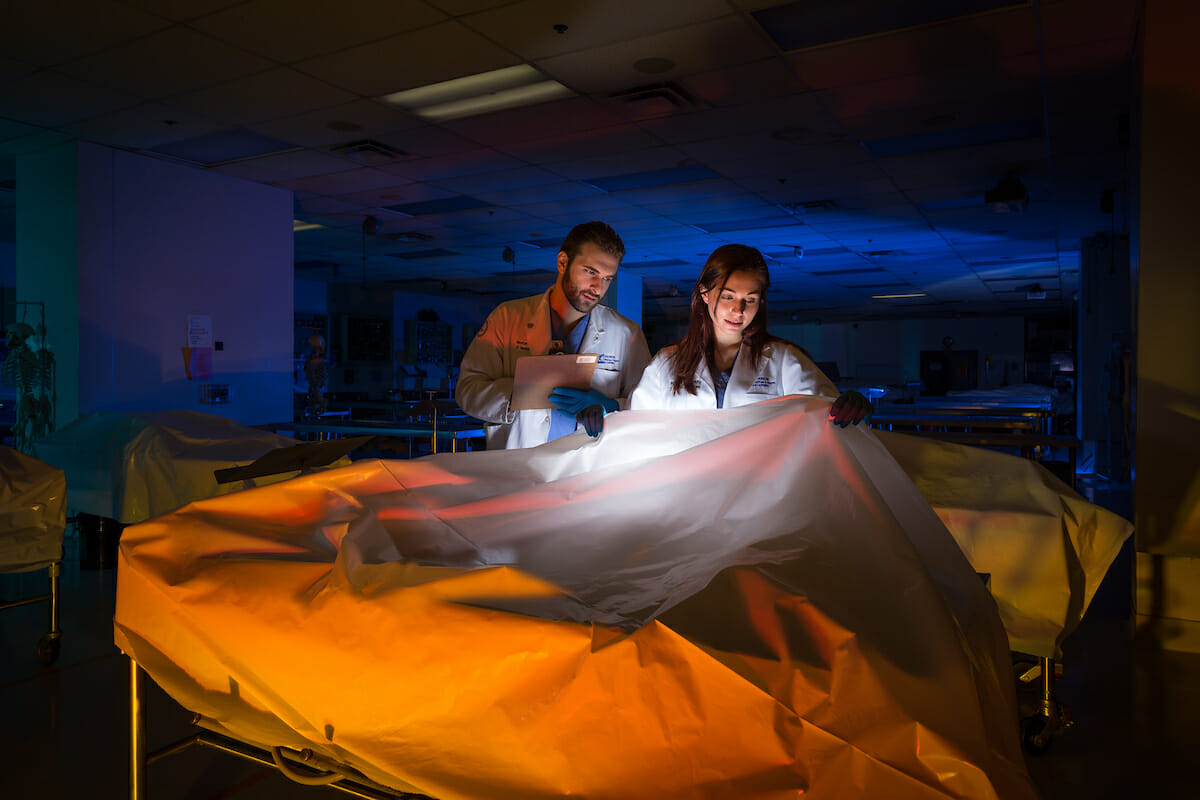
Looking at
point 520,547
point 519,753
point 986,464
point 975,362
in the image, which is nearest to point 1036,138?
point 986,464

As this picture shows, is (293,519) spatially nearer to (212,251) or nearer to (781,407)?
(781,407)

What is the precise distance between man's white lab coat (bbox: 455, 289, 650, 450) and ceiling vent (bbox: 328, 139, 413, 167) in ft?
9.80

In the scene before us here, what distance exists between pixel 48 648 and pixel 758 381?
2670 millimetres

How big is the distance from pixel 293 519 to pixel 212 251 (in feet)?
16.2

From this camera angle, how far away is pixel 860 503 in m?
1.18

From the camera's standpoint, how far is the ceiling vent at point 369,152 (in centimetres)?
494

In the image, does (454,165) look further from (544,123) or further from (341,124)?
(544,123)

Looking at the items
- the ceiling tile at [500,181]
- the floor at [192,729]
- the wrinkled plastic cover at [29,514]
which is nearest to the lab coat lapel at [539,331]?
the floor at [192,729]

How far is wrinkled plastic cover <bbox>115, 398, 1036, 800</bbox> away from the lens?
0.83 m

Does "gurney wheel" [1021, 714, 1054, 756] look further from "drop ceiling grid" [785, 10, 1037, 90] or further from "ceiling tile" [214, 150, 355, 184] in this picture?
"ceiling tile" [214, 150, 355, 184]

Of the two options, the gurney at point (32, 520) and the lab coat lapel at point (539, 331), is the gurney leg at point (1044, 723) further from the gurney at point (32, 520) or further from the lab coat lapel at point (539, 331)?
the gurney at point (32, 520)

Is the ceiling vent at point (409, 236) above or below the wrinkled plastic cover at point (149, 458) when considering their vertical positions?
above

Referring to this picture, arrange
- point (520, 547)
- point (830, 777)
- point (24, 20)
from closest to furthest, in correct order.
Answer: point (830, 777), point (520, 547), point (24, 20)

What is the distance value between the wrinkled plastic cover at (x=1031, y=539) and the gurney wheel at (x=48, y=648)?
2.91 metres
